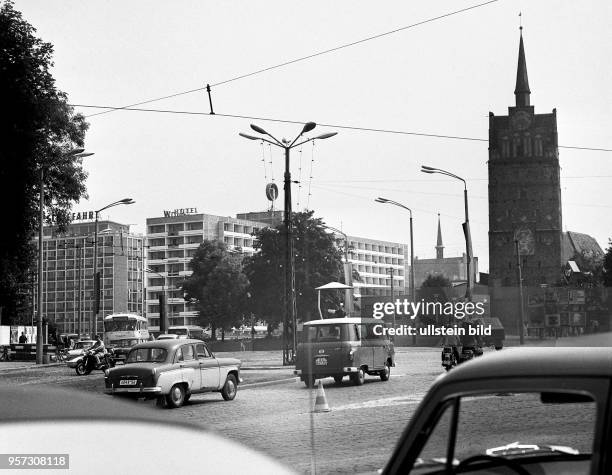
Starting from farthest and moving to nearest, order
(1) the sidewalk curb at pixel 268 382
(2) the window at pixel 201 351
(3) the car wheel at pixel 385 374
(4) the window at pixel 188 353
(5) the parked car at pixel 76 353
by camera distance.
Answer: (5) the parked car at pixel 76 353, (3) the car wheel at pixel 385 374, (1) the sidewalk curb at pixel 268 382, (2) the window at pixel 201 351, (4) the window at pixel 188 353

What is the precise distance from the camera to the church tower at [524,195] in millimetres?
113350

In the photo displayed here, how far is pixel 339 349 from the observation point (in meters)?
26.7

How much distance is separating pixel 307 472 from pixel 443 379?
26.6ft

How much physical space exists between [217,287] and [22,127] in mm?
26482

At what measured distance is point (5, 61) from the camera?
4062 centimetres

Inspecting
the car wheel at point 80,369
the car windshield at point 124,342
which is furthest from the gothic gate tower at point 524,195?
the car wheel at point 80,369

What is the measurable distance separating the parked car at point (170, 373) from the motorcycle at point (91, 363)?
13.2 meters

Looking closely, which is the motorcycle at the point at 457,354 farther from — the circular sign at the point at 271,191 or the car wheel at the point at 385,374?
the circular sign at the point at 271,191

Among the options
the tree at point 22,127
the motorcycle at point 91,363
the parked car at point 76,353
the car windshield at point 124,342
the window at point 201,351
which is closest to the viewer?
the window at point 201,351

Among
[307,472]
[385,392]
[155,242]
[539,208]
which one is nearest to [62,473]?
[307,472]

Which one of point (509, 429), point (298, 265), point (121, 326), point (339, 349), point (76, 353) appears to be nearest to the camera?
point (509, 429)

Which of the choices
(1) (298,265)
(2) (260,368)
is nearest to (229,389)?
(2) (260,368)

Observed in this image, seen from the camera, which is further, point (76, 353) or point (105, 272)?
point (105, 272)

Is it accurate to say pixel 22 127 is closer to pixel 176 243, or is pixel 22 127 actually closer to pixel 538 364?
pixel 538 364
